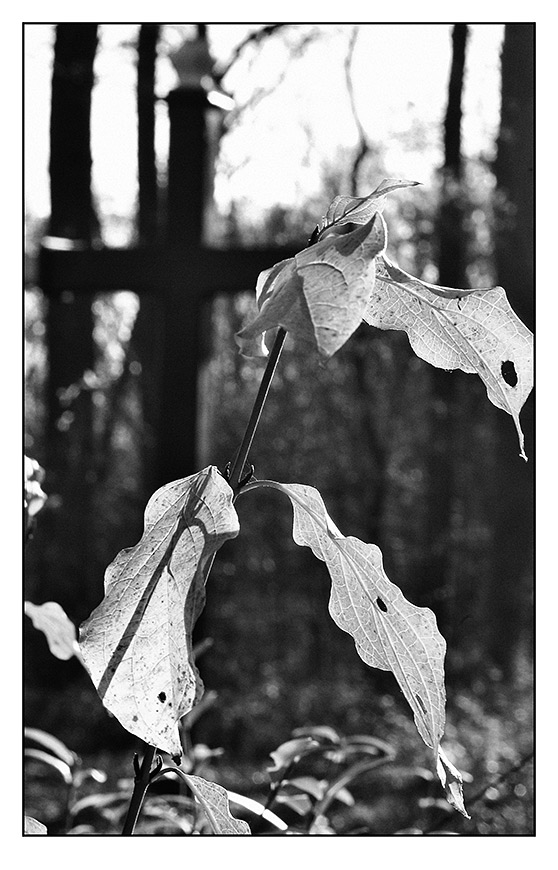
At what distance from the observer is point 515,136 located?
1.29 m

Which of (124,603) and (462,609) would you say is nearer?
(124,603)

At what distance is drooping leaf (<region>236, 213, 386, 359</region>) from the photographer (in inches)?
10.1

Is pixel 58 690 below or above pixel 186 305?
A: below

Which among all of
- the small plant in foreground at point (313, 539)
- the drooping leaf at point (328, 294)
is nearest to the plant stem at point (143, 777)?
the small plant in foreground at point (313, 539)

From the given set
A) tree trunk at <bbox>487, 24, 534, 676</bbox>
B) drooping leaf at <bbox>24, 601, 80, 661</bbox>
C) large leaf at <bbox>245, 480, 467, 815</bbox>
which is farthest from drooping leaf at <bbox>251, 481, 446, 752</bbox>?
tree trunk at <bbox>487, 24, 534, 676</bbox>

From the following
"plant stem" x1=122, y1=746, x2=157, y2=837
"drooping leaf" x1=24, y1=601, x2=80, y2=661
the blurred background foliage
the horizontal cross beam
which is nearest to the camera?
"plant stem" x1=122, y1=746, x2=157, y2=837

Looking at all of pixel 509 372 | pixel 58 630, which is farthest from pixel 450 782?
pixel 58 630

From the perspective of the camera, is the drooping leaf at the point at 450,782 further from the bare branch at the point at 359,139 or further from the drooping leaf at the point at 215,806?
the bare branch at the point at 359,139

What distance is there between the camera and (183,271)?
1155mm

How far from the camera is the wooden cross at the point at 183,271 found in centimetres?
115

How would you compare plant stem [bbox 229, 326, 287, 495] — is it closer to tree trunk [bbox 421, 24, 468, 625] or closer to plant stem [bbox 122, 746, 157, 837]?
plant stem [bbox 122, 746, 157, 837]
